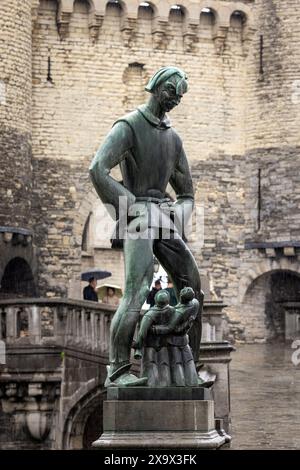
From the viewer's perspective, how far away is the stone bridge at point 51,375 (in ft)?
71.7

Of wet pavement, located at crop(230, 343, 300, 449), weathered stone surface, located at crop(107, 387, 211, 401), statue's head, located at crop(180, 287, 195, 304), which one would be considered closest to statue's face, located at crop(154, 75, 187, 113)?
statue's head, located at crop(180, 287, 195, 304)

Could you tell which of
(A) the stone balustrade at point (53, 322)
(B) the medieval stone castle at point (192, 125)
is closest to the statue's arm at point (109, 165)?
(A) the stone balustrade at point (53, 322)

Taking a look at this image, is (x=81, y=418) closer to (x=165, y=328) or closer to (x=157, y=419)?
(x=165, y=328)

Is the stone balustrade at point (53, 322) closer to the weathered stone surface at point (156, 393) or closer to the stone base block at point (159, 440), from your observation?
the weathered stone surface at point (156, 393)

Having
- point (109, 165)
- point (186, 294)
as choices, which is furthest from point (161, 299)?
point (109, 165)

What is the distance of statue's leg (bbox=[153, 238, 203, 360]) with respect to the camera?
9820mm

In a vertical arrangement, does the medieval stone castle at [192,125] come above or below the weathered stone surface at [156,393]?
above

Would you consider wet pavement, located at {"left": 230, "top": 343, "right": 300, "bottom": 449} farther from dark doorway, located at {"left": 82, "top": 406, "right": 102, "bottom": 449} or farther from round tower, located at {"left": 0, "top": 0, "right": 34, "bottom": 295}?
round tower, located at {"left": 0, "top": 0, "right": 34, "bottom": 295}

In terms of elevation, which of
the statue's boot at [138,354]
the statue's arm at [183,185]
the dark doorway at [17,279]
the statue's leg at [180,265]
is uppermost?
the dark doorway at [17,279]

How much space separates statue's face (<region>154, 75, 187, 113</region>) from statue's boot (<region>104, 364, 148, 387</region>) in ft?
5.50

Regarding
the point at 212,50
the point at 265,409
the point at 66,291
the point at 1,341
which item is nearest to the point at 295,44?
the point at 212,50

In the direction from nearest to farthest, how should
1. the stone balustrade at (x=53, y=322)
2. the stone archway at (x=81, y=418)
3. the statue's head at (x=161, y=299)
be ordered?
the statue's head at (x=161, y=299) < the stone balustrade at (x=53, y=322) < the stone archway at (x=81, y=418)

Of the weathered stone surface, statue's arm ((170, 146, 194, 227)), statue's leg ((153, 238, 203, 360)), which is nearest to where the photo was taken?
the weathered stone surface

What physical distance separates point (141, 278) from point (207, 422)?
98cm
